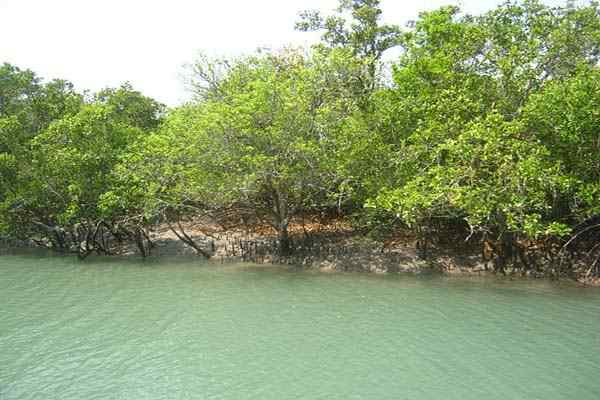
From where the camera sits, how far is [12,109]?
28.9 meters

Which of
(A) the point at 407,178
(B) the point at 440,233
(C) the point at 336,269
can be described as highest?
(A) the point at 407,178

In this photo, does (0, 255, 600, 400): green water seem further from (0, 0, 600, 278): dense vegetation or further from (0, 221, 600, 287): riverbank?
(0, 0, 600, 278): dense vegetation

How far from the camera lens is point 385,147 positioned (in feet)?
69.2

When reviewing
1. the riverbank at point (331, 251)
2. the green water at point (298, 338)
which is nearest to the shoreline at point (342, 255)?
the riverbank at point (331, 251)

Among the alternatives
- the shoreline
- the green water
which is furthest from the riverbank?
the green water

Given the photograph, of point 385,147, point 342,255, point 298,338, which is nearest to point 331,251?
point 342,255

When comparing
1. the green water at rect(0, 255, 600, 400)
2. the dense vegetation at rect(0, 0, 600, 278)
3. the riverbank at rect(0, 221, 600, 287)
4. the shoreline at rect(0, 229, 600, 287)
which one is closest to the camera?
the green water at rect(0, 255, 600, 400)

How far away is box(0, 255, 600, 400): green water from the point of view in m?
10.9

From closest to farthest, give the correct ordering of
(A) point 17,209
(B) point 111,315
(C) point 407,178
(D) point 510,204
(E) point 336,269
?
(B) point 111,315
(D) point 510,204
(C) point 407,178
(E) point 336,269
(A) point 17,209

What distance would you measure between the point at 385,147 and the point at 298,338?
32.8 feet

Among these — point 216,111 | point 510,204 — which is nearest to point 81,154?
point 216,111

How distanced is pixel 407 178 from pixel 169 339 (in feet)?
36.9

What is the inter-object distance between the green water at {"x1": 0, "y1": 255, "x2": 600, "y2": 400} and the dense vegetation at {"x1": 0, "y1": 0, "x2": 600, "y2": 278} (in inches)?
127

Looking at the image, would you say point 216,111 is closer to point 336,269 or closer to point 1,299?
point 336,269
